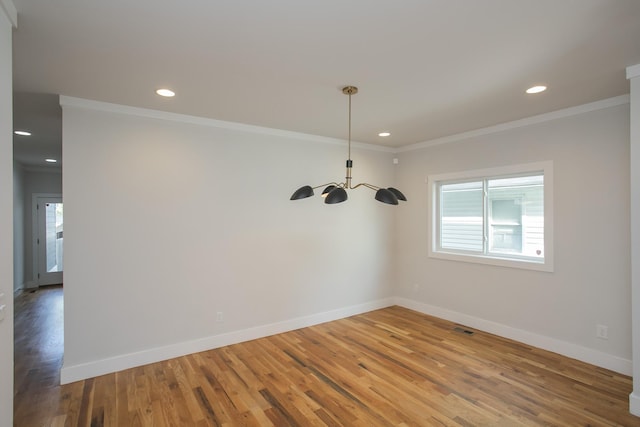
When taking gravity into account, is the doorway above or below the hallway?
above

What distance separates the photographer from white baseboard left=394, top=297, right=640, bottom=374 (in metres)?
3.25

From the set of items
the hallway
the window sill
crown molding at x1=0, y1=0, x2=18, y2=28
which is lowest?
the hallway

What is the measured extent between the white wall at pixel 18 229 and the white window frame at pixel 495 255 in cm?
801

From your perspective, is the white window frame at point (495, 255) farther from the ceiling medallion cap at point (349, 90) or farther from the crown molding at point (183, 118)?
the ceiling medallion cap at point (349, 90)

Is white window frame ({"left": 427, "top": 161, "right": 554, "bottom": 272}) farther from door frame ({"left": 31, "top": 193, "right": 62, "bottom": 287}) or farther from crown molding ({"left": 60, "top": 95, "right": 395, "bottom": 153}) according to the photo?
door frame ({"left": 31, "top": 193, "right": 62, "bottom": 287})

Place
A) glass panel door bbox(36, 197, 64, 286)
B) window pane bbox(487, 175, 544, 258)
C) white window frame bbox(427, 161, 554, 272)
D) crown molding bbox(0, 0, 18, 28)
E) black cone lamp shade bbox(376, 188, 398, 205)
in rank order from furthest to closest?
glass panel door bbox(36, 197, 64, 286) → window pane bbox(487, 175, 544, 258) → white window frame bbox(427, 161, 554, 272) → black cone lamp shade bbox(376, 188, 398, 205) → crown molding bbox(0, 0, 18, 28)

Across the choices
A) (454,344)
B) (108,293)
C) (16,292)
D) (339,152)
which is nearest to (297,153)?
(339,152)

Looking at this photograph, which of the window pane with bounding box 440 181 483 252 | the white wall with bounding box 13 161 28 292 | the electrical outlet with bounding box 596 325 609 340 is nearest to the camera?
the electrical outlet with bounding box 596 325 609 340

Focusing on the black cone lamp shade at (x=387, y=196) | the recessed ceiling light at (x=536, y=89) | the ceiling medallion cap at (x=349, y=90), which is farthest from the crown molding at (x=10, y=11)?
the recessed ceiling light at (x=536, y=89)

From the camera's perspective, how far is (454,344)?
391cm

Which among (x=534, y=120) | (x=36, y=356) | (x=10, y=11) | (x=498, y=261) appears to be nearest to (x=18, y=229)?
(x=36, y=356)

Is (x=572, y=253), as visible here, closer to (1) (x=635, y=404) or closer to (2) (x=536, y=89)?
(1) (x=635, y=404)

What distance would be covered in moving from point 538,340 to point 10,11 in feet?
17.6

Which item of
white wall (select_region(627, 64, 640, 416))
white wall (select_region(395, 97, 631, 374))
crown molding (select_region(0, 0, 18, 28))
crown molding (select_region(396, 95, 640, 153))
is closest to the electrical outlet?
white wall (select_region(395, 97, 631, 374))
